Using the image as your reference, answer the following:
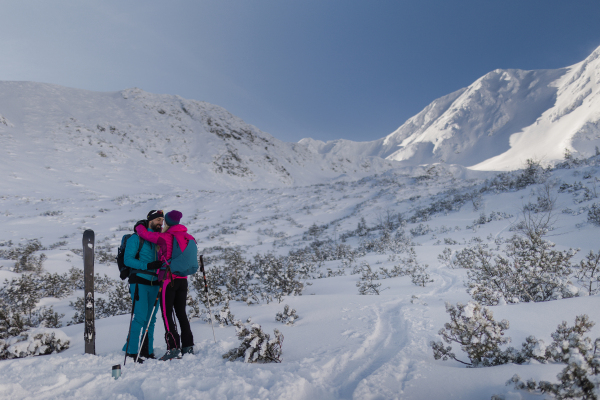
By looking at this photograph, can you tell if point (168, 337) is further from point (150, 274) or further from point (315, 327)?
point (315, 327)

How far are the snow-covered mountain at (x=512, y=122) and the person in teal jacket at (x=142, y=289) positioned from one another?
54.9 metres

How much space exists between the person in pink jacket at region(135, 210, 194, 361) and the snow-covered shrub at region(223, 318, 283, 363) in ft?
2.38

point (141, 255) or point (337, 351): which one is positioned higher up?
point (141, 255)

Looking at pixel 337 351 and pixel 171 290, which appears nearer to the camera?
pixel 337 351

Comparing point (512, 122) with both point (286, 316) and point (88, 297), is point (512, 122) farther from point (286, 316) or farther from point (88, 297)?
point (88, 297)

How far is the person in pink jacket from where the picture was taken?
3346 mm

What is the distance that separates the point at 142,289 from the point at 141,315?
0.33m

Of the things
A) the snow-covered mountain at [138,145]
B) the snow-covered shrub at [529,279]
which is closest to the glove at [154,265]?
the snow-covered shrub at [529,279]

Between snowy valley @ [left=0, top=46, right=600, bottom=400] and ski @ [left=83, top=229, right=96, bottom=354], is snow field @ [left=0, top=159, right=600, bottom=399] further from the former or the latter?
ski @ [left=83, top=229, right=96, bottom=354]

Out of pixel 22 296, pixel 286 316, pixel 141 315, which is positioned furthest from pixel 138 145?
pixel 286 316

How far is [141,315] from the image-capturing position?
3.41 m

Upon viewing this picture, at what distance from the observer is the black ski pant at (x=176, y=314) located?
3.37 meters

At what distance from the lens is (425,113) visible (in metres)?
101

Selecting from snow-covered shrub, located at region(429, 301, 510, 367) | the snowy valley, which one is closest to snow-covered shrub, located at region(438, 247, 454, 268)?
the snowy valley
